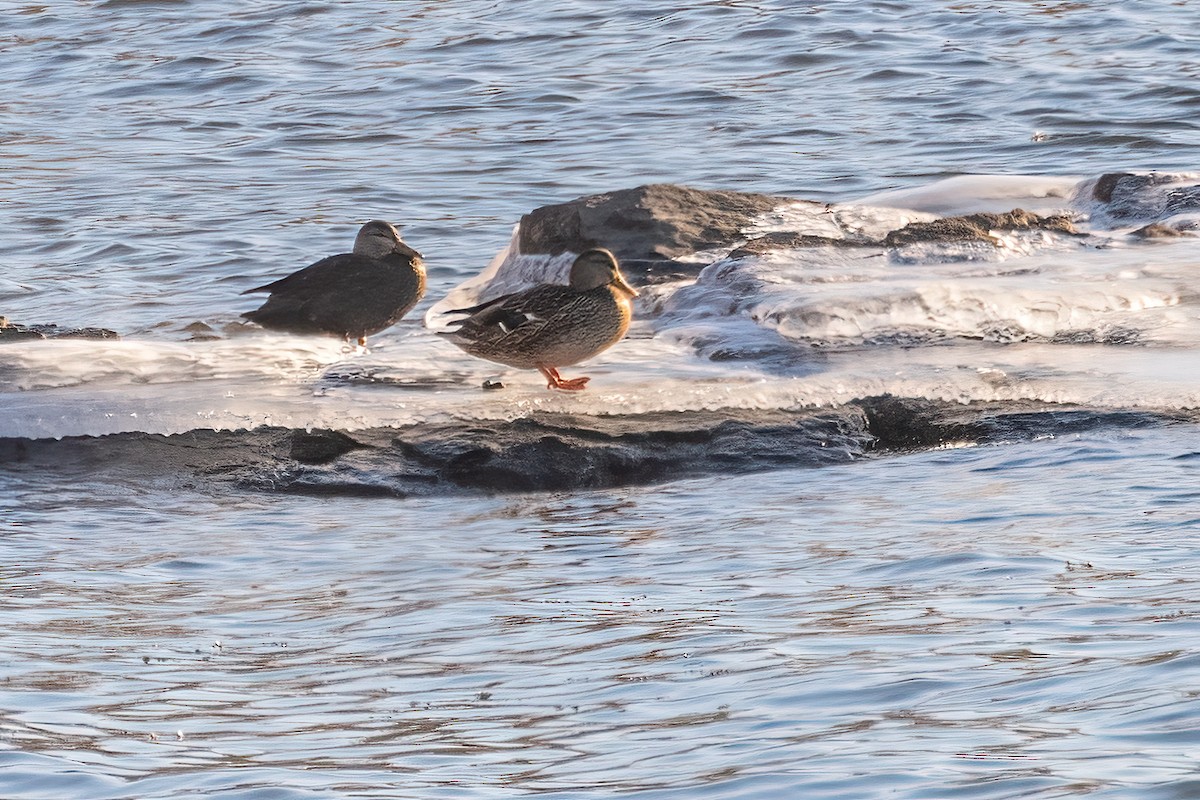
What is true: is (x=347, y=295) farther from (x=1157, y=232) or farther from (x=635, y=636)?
(x=1157, y=232)

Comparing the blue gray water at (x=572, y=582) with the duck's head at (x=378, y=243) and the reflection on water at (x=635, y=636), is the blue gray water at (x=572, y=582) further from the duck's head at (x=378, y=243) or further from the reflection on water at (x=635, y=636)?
the duck's head at (x=378, y=243)

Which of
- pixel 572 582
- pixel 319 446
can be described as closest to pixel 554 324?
pixel 319 446

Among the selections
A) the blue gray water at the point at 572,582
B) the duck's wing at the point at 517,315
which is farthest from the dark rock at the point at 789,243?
the duck's wing at the point at 517,315

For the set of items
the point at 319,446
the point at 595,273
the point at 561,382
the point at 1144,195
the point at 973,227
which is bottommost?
the point at 1144,195

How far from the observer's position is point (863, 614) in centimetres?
468

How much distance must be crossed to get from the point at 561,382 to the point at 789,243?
250 centimetres

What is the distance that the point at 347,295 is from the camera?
8344 millimetres

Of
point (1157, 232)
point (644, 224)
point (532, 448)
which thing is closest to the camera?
point (532, 448)

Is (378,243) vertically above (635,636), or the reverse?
(378,243)

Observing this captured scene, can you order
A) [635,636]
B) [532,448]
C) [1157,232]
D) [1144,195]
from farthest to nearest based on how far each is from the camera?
1. [1144,195]
2. [1157,232]
3. [532,448]
4. [635,636]

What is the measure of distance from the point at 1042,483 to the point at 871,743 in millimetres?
2727

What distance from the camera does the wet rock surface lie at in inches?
260

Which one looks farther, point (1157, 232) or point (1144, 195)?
point (1144, 195)

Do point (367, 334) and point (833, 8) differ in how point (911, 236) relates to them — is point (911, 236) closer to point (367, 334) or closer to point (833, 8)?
point (367, 334)
